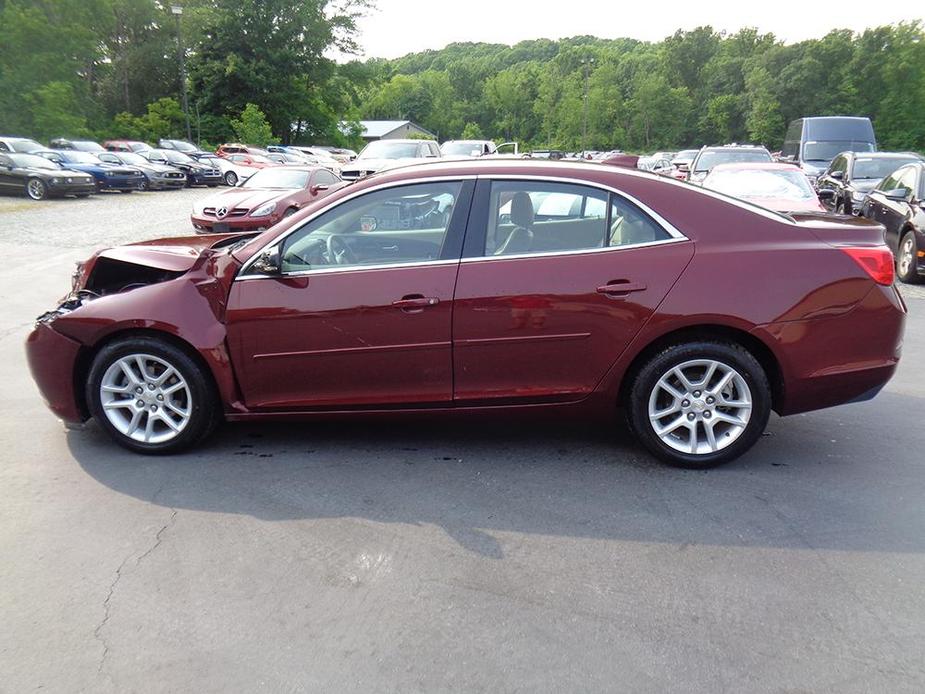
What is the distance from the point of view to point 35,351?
182 inches

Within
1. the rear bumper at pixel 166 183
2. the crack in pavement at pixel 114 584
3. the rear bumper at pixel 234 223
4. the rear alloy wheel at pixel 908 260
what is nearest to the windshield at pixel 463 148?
the rear bumper at pixel 234 223

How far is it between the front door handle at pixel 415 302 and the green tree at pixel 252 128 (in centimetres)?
5090

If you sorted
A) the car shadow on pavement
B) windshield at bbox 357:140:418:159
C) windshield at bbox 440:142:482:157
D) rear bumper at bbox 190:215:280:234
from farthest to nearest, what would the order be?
1. windshield at bbox 440:142:482:157
2. windshield at bbox 357:140:418:159
3. rear bumper at bbox 190:215:280:234
4. the car shadow on pavement

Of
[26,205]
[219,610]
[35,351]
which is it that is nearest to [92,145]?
[26,205]

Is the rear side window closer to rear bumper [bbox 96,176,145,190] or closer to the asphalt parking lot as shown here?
the asphalt parking lot

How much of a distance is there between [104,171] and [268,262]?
24907 millimetres

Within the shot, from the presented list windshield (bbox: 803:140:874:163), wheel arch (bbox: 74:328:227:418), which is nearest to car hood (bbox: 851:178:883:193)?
windshield (bbox: 803:140:874:163)

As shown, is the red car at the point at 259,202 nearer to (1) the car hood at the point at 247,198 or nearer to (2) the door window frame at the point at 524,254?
(1) the car hood at the point at 247,198

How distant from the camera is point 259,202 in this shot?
14117mm

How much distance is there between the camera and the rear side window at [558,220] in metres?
4.29

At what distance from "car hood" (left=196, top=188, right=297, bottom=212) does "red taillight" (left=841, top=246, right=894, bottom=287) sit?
37.7 ft

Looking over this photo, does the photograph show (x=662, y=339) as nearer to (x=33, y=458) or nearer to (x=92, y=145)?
(x=33, y=458)

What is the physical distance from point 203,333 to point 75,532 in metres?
1.24

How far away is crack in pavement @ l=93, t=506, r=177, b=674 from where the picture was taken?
111 inches
